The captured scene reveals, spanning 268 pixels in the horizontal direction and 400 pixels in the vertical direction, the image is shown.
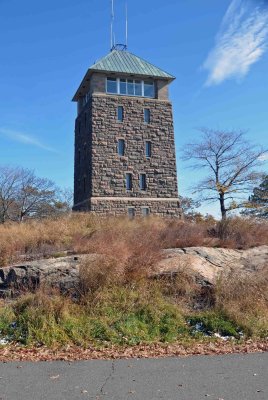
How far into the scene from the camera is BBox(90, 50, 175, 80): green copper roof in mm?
34978

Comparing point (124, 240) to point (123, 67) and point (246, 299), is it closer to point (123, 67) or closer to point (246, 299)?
point (246, 299)

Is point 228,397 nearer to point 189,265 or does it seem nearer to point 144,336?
point 144,336

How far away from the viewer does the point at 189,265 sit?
1032 centimetres

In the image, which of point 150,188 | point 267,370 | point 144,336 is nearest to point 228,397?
point 267,370

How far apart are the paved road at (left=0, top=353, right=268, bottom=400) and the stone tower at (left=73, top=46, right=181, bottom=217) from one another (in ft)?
89.4

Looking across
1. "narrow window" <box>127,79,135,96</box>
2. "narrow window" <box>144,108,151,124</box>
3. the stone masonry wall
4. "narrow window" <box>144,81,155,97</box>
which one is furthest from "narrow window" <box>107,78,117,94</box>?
"narrow window" <box>144,108,151,124</box>

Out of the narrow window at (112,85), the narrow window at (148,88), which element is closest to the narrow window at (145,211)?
the narrow window at (148,88)

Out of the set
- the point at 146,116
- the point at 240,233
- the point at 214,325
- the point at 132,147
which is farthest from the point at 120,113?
the point at 214,325

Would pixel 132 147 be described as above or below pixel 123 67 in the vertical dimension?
below

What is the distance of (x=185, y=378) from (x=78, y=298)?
4092mm

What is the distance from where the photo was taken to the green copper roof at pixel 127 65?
34978mm

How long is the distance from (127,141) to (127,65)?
23.0ft

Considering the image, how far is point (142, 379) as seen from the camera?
17.3 feet

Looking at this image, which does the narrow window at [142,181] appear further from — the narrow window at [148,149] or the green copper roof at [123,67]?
the green copper roof at [123,67]
